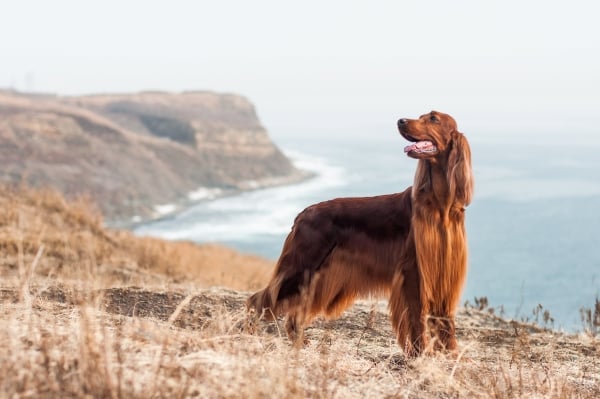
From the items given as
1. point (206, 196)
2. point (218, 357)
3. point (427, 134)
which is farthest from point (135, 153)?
point (218, 357)

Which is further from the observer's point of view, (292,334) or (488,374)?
(292,334)

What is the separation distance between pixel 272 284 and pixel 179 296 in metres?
2.07

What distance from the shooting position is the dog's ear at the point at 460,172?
5805 mm

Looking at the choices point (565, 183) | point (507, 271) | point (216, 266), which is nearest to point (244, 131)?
point (565, 183)

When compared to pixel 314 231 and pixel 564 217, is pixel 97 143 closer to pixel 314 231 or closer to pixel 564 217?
pixel 564 217

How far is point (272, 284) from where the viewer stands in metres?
6.66

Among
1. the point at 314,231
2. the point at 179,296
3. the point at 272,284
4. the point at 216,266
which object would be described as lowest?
the point at 216,266

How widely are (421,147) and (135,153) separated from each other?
63746mm

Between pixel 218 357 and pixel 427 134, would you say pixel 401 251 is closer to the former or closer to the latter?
pixel 427 134

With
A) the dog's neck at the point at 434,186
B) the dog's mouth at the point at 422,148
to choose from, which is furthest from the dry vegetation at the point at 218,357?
the dog's mouth at the point at 422,148

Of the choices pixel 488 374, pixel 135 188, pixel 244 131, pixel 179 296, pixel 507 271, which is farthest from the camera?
pixel 244 131

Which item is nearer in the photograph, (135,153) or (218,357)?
(218,357)

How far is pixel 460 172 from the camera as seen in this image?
19.1 feet

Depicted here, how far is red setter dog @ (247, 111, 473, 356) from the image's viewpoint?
5.87m
